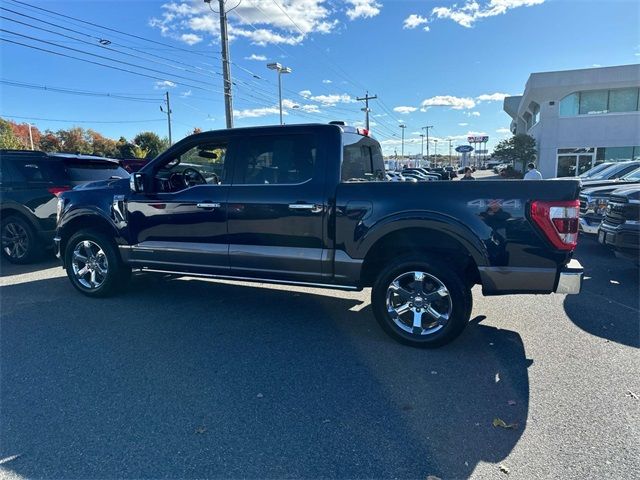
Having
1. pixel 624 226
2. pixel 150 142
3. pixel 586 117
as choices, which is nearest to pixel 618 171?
pixel 624 226

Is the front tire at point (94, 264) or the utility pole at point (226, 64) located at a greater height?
the utility pole at point (226, 64)

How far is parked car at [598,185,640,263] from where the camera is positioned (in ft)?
18.6

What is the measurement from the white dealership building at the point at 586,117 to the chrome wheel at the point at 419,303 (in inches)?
1240

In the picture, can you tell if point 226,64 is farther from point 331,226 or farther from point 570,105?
point 570,105

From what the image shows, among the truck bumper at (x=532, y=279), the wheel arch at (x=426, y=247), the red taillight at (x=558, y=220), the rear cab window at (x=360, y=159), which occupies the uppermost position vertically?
the rear cab window at (x=360, y=159)

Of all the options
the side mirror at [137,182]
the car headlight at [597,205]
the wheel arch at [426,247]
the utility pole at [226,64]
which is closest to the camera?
the wheel arch at [426,247]

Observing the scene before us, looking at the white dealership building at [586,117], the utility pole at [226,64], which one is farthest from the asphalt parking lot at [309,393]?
the white dealership building at [586,117]

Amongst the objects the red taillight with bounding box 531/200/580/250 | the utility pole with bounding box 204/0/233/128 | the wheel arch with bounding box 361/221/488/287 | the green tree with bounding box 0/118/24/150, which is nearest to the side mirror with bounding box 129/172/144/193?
the wheel arch with bounding box 361/221/488/287

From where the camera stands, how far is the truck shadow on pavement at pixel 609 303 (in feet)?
14.2

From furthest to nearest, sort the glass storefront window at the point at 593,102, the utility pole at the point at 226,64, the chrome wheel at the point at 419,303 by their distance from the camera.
→ the glass storefront window at the point at 593,102, the utility pole at the point at 226,64, the chrome wheel at the point at 419,303

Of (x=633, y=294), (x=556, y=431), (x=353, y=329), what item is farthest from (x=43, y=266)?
(x=633, y=294)

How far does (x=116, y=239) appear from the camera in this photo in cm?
531

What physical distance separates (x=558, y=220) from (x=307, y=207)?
2.20m

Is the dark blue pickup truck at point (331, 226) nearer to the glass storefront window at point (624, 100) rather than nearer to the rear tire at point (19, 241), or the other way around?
the rear tire at point (19, 241)
